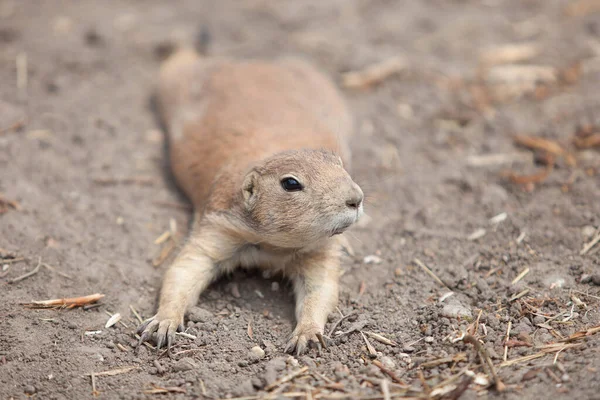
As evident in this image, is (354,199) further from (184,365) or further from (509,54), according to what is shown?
(509,54)

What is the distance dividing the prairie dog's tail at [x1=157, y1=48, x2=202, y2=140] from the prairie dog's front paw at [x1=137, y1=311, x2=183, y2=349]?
90.8 inches

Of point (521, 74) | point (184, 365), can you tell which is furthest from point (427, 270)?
point (521, 74)

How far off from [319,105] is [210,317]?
2.78 m

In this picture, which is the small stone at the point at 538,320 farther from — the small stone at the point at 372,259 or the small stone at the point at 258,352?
the small stone at the point at 258,352

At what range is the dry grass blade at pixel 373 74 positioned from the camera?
767 cm

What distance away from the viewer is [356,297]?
4.79 m

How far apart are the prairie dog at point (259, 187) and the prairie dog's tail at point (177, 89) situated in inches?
0.7

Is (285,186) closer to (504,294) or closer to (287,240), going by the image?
(287,240)

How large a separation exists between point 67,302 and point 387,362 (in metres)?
2.28

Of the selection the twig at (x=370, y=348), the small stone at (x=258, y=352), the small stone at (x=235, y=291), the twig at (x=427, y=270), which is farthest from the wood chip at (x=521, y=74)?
the small stone at (x=258, y=352)

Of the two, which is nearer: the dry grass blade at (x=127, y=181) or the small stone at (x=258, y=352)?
the small stone at (x=258, y=352)

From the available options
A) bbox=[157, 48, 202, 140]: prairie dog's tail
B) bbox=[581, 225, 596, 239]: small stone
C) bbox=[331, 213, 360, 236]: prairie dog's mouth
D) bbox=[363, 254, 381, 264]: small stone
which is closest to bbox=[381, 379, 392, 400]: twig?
bbox=[331, 213, 360, 236]: prairie dog's mouth

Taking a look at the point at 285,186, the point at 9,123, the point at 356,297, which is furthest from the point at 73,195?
the point at 356,297

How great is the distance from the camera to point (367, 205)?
5.73 metres
